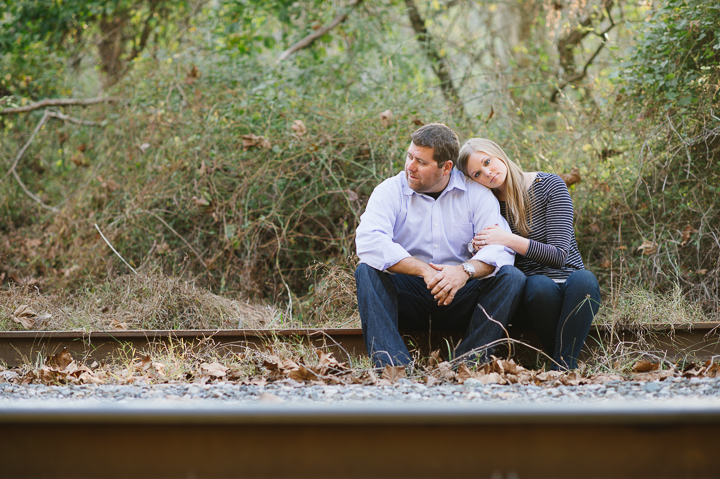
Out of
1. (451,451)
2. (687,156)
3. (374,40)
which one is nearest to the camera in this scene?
(451,451)

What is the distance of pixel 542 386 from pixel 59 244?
15.3 ft

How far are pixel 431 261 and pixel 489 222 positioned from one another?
43 centimetres

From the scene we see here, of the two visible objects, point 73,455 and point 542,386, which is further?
point 542,386

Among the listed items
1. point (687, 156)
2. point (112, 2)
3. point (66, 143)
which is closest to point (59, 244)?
point (66, 143)

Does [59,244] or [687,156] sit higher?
[687,156]

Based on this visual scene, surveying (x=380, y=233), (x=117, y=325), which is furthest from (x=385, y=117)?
(x=117, y=325)

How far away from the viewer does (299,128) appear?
491cm

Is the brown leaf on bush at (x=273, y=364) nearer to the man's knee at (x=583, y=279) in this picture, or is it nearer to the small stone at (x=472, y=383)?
the small stone at (x=472, y=383)

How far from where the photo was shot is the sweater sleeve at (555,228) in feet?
11.0

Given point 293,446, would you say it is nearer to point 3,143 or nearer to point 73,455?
point 73,455

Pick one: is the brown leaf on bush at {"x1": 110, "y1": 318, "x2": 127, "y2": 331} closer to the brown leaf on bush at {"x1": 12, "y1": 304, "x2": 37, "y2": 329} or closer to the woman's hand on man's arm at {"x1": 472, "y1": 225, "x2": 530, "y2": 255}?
the brown leaf on bush at {"x1": 12, "y1": 304, "x2": 37, "y2": 329}

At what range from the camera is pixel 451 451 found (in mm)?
1491

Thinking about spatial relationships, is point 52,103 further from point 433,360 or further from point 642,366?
point 642,366

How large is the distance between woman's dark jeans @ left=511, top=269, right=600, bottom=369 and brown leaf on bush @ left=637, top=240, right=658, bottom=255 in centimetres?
150
